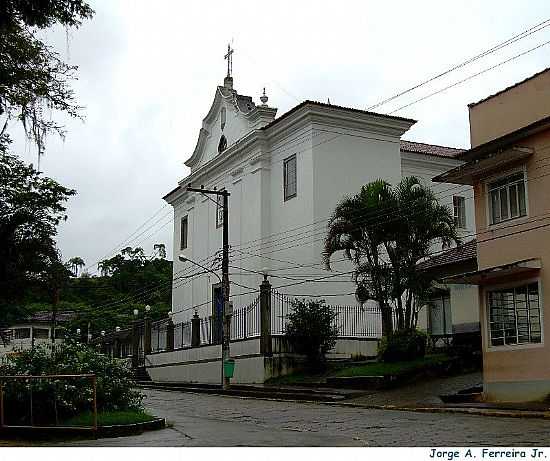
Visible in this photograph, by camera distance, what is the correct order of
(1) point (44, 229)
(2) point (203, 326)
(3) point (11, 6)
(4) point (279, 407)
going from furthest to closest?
(2) point (203, 326)
(4) point (279, 407)
(1) point (44, 229)
(3) point (11, 6)

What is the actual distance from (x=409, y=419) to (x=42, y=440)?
626 cm

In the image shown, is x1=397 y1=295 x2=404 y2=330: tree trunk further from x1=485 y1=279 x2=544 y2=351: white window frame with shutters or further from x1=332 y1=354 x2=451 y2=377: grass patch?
x1=485 y1=279 x2=544 y2=351: white window frame with shutters

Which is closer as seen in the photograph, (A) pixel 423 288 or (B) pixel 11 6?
(B) pixel 11 6

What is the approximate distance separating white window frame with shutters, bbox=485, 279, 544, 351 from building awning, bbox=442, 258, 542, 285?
0.20 m

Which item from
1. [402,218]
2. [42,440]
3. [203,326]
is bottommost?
[42,440]

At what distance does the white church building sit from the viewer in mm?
28453

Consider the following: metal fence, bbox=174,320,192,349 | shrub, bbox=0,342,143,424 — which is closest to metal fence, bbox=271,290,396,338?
metal fence, bbox=174,320,192,349

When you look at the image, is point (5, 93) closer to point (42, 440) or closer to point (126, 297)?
point (42, 440)

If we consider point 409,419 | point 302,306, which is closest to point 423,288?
point 302,306

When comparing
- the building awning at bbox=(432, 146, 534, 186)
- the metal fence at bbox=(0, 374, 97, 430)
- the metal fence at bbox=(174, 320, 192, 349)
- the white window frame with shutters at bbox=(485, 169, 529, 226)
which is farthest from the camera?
the metal fence at bbox=(174, 320, 192, 349)

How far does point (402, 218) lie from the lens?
2223cm

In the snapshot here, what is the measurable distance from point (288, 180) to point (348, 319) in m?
6.04

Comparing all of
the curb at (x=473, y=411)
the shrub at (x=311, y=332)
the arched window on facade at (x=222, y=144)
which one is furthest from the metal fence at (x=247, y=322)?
the curb at (x=473, y=411)

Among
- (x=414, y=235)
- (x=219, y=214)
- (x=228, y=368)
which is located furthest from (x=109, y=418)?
(x=219, y=214)
